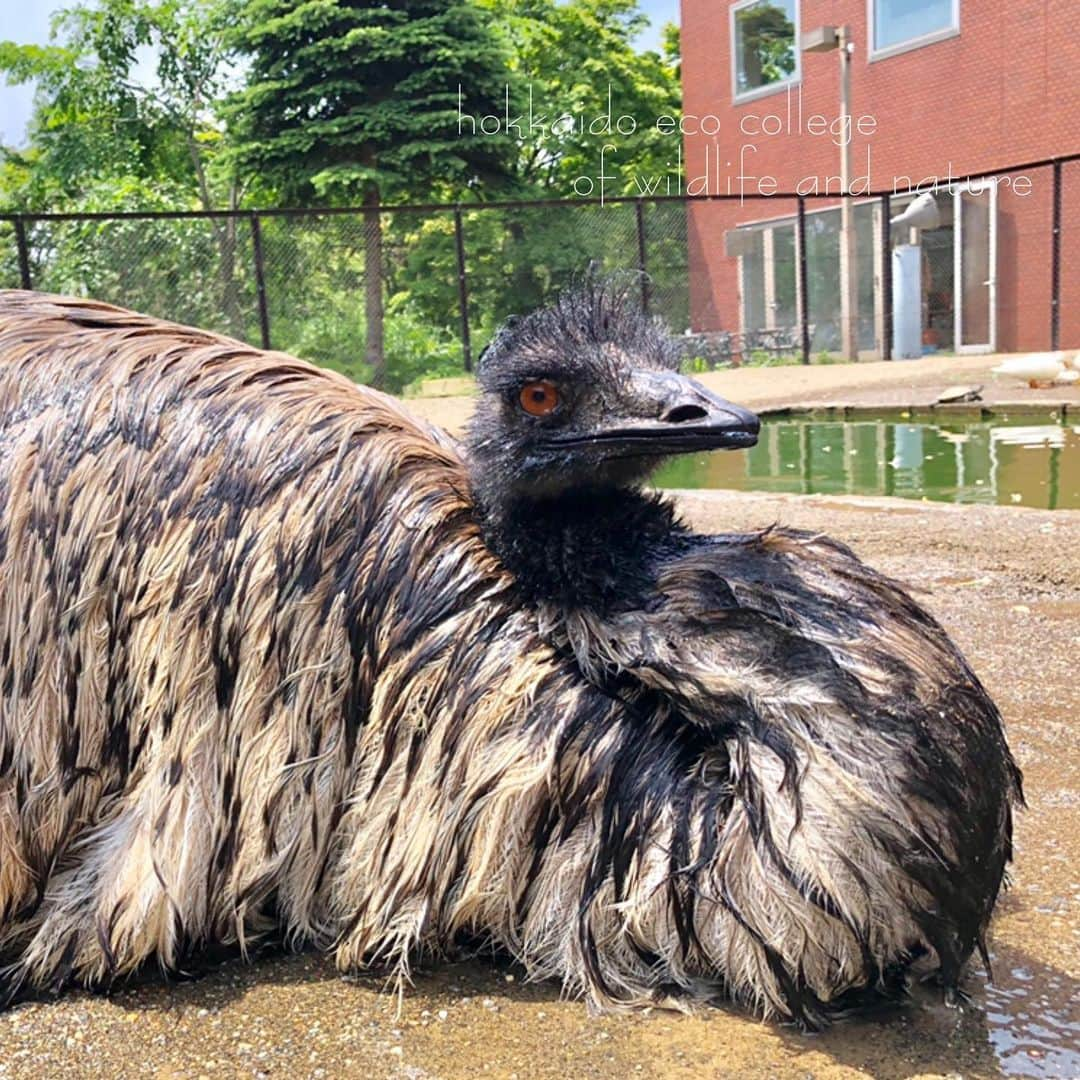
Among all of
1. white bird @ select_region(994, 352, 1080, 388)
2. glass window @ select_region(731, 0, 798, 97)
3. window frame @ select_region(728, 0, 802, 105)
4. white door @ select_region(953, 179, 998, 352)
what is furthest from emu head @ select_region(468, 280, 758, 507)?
glass window @ select_region(731, 0, 798, 97)

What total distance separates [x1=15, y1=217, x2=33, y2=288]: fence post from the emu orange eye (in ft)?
40.6

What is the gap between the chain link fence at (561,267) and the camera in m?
15.8

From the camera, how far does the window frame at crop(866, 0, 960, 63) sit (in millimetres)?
19656

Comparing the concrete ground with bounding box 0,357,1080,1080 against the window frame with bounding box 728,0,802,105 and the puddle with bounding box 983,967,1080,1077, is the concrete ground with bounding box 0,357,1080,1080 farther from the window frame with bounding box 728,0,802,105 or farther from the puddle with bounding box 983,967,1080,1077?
the window frame with bounding box 728,0,802,105

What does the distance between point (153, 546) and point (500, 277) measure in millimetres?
16193

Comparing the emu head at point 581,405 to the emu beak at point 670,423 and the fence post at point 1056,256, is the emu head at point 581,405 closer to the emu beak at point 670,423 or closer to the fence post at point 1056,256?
the emu beak at point 670,423

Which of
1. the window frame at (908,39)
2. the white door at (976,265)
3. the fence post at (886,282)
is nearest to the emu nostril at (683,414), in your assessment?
the fence post at (886,282)

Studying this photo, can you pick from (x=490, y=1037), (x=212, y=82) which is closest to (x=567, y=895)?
(x=490, y=1037)

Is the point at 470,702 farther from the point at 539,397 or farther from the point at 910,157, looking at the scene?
the point at 910,157

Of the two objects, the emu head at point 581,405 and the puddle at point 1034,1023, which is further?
the emu head at point 581,405

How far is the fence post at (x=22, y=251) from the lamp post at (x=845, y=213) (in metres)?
11.1

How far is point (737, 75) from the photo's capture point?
2394 cm

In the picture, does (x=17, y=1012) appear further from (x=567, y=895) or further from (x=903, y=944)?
(x=903, y=944)

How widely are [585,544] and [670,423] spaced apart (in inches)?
9.9
